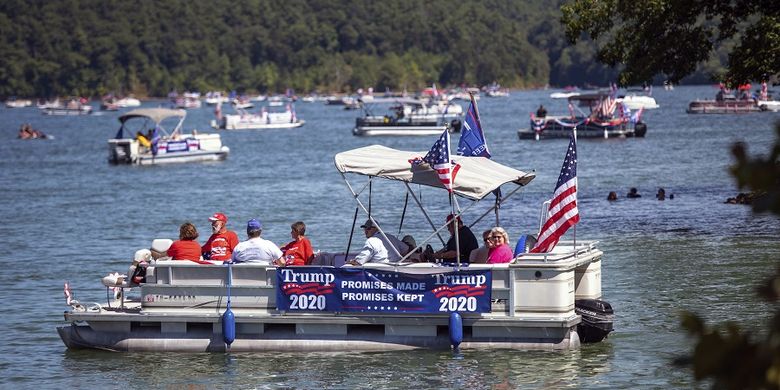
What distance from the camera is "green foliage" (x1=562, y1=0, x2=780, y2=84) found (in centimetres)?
2642

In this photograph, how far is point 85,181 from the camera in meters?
57.8

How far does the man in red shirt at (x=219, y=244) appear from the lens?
57.0 ft

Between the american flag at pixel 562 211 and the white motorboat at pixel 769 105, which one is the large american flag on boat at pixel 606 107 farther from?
the american flag at pixel 562 211

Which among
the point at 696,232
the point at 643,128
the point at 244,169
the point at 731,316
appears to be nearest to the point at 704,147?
the point at 643,128

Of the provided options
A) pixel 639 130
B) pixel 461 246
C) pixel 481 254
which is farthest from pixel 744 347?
pixel 639 130

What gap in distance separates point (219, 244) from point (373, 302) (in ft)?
8.01

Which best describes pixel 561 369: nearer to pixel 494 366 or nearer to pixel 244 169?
pixel 494 366

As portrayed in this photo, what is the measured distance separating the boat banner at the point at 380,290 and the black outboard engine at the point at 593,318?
145 centimetres

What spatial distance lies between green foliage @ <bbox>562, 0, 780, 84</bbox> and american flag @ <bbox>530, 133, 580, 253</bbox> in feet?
35.8

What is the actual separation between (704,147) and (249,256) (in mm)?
52434

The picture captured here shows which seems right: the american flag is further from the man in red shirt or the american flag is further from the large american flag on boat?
the large american flag on boat

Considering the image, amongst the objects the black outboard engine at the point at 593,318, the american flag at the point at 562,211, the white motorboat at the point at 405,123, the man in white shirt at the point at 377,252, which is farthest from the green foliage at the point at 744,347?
the white motorboat at the point at 405,123

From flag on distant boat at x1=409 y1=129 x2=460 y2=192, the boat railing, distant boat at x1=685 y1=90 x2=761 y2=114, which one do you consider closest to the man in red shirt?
the boat railing

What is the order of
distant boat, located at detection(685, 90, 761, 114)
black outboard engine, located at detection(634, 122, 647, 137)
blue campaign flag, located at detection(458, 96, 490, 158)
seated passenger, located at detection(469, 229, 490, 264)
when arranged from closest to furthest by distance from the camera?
seated passenger, located at detection(469, 229, 490, 264) → blue campaign flag, located at detection(458, 96, 490, 158) → black outboard engine, located at detection(634, 122, 647, 137) → distant boat, located at detection(685, 90, 761, 114)
